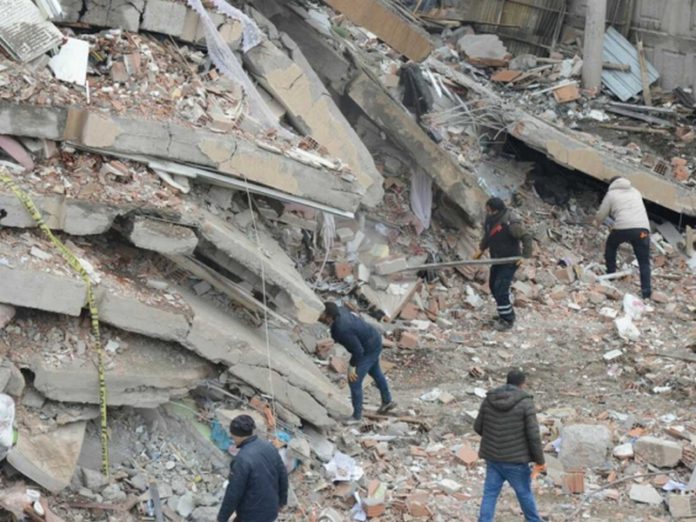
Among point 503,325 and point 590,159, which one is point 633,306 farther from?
point 590,159

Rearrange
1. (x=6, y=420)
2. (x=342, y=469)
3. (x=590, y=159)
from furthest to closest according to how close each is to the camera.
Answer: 1. (x=590, y=159)
2. (x=342, y=469)
3. (x=6, y=420)

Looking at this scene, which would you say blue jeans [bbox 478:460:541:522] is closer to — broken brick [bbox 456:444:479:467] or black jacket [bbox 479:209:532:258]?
broken brick [bbox 456:444:479:467]

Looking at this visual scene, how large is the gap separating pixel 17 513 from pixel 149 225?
237cm

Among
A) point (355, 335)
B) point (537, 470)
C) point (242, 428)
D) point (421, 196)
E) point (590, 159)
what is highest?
point (242, 428)

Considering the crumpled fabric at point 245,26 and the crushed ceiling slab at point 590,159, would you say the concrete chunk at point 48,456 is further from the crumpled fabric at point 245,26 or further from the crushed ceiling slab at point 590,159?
the crushed ceiling slab at point 590,159

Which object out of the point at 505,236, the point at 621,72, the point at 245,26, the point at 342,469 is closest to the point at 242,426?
the point at 342,469

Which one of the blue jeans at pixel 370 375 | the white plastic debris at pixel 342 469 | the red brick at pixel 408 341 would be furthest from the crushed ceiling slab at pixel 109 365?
the red brick at pixel 408 341

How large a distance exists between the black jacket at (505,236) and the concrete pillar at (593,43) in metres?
4.29

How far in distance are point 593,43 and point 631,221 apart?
368 cm

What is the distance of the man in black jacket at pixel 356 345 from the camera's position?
10.2 meters

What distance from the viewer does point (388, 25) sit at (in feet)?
40.9

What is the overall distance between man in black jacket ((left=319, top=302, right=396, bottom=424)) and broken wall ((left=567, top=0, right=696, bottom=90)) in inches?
319

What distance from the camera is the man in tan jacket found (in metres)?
13.5

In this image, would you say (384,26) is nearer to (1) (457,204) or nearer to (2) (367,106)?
(2) (367,106)
